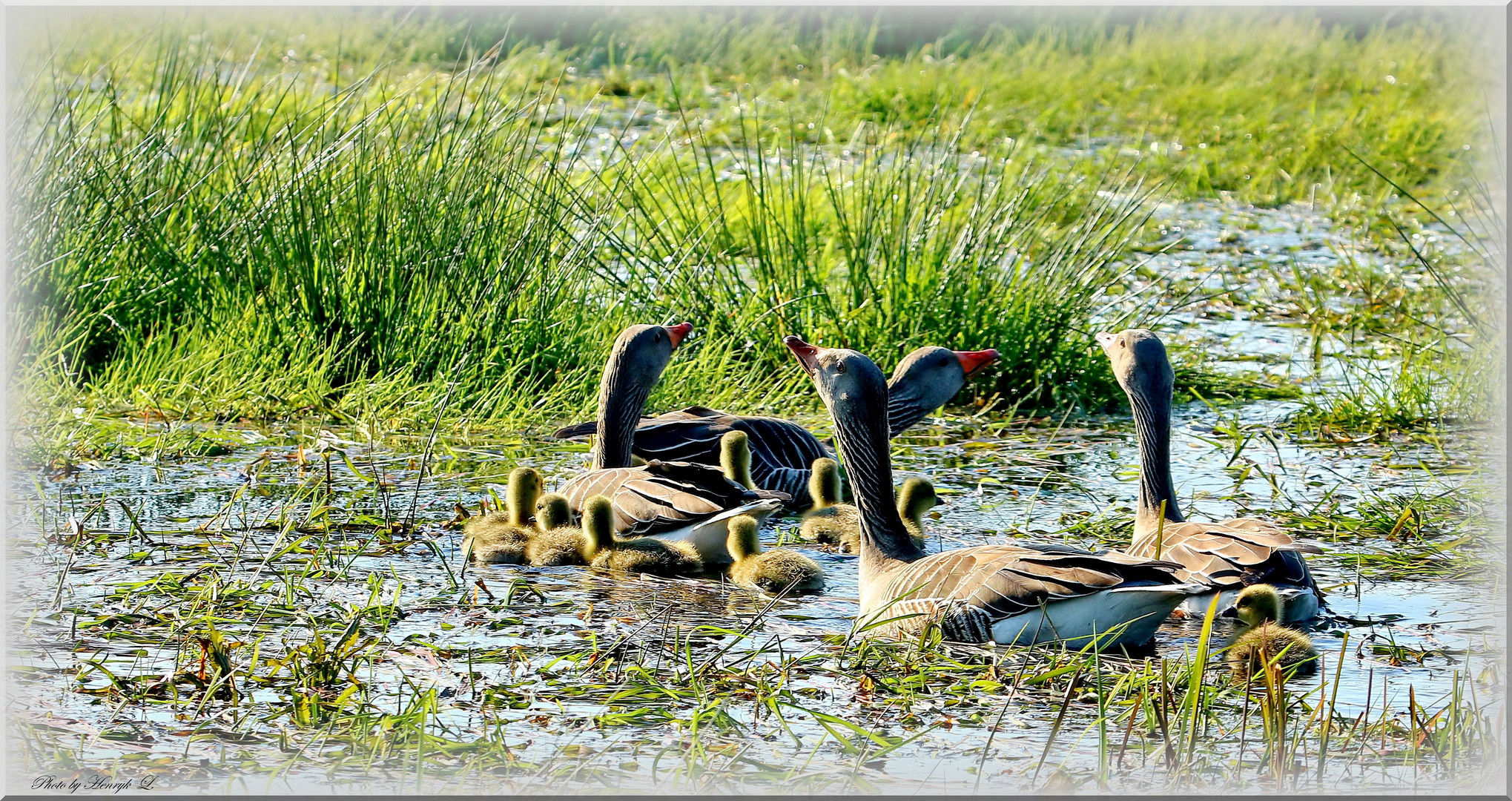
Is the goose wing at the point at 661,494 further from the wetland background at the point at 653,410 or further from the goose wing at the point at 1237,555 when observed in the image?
the goose wing at the point at 1237,555

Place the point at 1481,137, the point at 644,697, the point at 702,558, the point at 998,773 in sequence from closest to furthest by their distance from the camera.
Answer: the point at 998,773 < the point at 644,697 < the point at 702,558 < the point at 1481,137

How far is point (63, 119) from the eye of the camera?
988cm

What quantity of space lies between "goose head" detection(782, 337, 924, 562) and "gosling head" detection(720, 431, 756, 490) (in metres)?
1.23

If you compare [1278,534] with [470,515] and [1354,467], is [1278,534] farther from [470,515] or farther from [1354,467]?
[470,515]

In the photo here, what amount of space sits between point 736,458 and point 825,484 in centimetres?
41

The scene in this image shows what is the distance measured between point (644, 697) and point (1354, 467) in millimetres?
4533

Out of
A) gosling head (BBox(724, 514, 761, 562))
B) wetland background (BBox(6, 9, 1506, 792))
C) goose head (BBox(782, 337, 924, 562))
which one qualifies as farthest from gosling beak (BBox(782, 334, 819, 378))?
wetland background (BBox(6, 9, 1506, 792))

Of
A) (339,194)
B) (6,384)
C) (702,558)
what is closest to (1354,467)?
(702,558)

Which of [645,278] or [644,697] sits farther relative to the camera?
[645,278]

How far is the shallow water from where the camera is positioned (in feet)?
15.0

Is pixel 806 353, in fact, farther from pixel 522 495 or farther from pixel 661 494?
pixel 522 495

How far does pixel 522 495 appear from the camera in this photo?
22.3ft

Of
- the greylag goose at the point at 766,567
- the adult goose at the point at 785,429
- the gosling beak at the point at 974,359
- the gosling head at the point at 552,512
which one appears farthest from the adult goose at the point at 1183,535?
the gosling head at the point at 552,512

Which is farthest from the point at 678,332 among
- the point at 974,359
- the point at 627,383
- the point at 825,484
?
the point at 974,359
